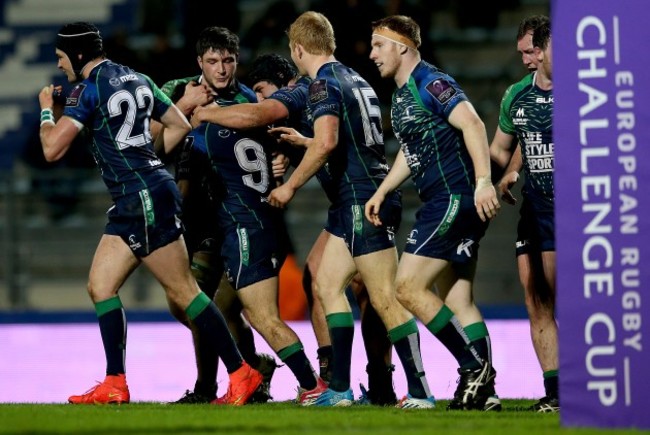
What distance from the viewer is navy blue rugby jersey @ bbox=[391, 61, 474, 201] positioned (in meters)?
7.48

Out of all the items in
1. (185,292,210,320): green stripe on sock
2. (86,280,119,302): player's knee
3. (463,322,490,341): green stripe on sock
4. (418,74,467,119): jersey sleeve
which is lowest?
(463,322,490,341): green stripe on sock

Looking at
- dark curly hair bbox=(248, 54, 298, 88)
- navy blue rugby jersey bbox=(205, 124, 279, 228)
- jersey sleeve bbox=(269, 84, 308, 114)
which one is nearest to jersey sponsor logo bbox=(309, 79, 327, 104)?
jersey sleeve bbox=(269, 84, 308, 114)

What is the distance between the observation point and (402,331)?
304 inches

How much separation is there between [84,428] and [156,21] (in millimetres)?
12338

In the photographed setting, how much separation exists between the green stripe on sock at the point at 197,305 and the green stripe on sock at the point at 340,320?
760 mm

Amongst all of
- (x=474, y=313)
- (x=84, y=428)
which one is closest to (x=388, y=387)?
(x=474, y=313)

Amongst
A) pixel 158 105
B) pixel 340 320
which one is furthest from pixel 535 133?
pixel 158 105

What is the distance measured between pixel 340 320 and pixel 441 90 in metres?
1.54

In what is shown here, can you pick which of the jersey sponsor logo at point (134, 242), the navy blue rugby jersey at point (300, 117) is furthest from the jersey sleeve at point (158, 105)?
the jersey sponsor logo at point (134, 242)

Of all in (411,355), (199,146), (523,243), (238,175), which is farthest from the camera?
(199,146)

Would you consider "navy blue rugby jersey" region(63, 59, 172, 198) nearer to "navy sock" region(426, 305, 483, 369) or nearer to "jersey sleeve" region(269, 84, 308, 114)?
"jersey sleeve" region(269, 84, 308, 114)

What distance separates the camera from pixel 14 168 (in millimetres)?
17672

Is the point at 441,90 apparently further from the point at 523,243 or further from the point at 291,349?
the point at 291,349

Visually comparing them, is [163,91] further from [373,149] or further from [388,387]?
[388,387]
